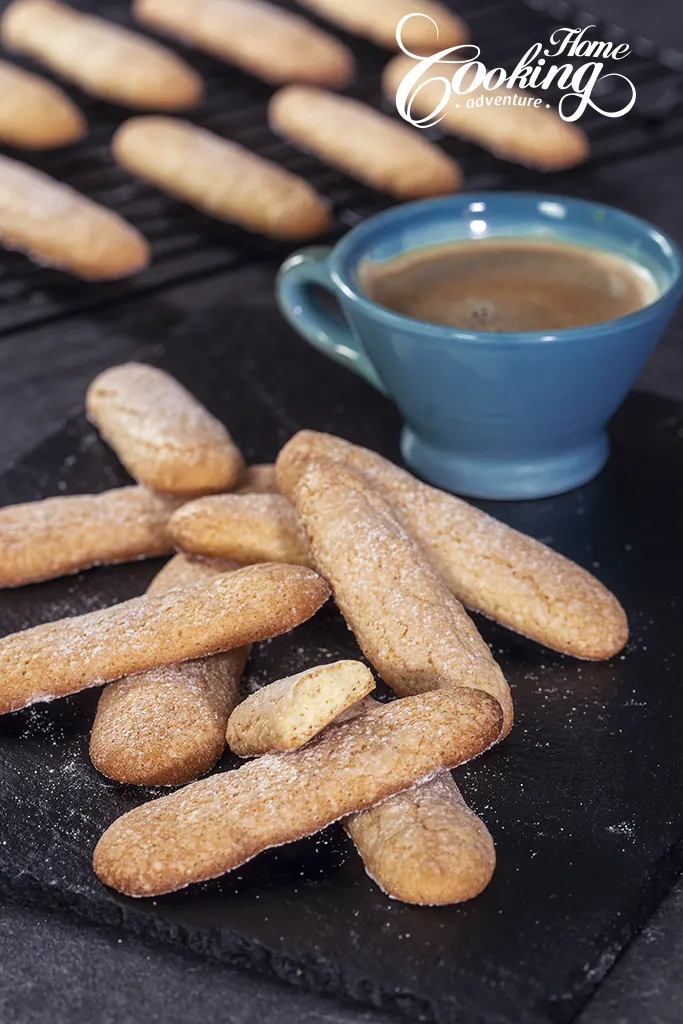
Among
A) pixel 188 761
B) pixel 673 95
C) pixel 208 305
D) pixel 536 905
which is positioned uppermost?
pixel 673 95

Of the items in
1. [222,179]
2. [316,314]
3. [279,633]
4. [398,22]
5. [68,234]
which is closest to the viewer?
[279,633]

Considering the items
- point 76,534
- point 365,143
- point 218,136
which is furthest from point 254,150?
point 76,534

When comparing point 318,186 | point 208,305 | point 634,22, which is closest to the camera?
point 208,305

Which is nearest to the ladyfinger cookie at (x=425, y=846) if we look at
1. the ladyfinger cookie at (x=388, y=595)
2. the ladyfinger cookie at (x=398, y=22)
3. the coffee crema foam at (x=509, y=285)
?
the ladyfinger cookie at (x=388, y=595)

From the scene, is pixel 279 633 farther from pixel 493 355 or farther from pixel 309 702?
pixel 493 355

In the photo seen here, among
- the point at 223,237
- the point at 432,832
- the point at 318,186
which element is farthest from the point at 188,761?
the point at 318,186

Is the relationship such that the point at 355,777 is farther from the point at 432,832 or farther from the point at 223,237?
the point at 223,237
